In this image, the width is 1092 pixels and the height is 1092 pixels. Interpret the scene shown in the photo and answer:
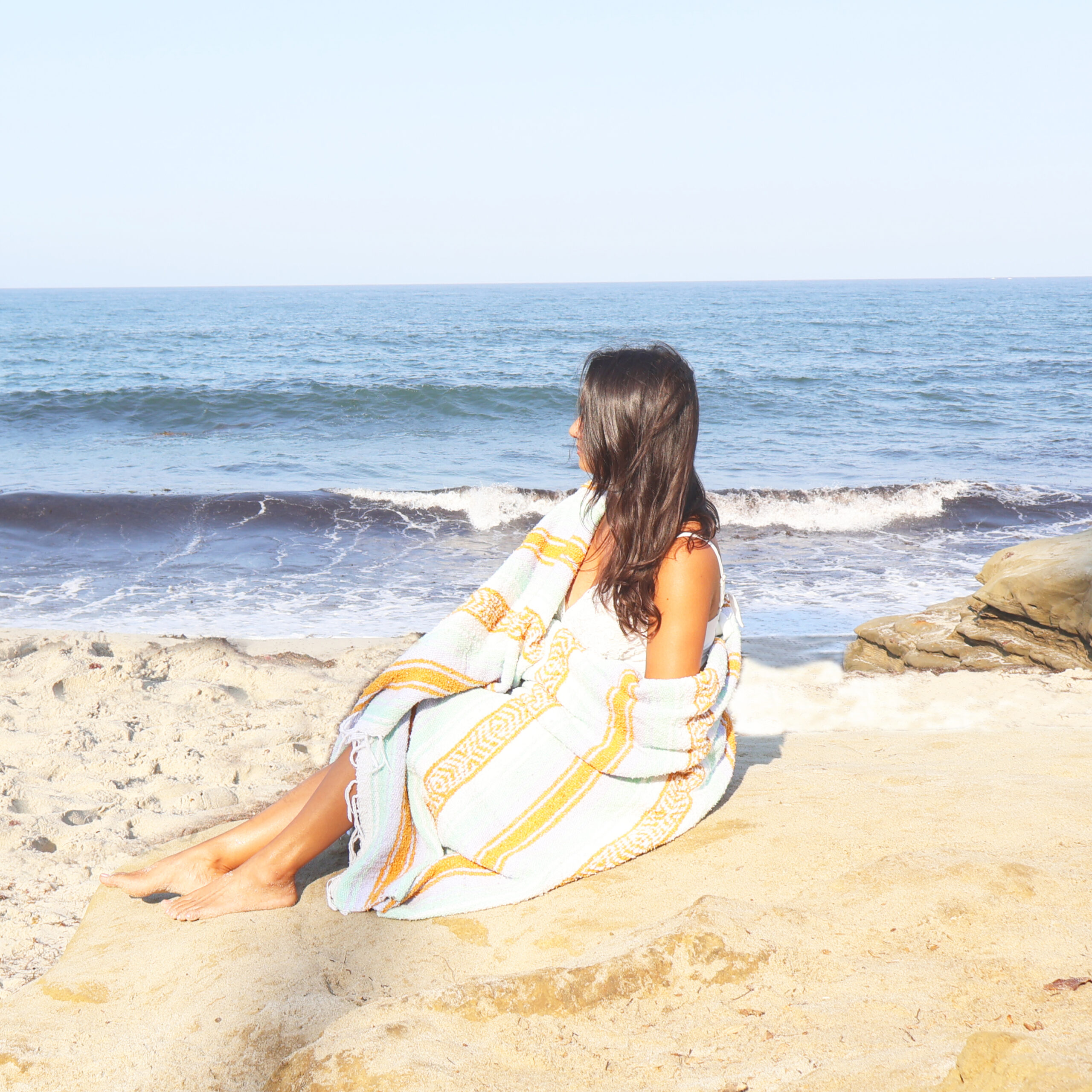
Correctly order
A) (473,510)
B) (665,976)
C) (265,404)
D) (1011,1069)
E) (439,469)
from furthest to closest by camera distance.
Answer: (265,404)
(439,469)
(473,510)
(665,976)
(1011,1069)

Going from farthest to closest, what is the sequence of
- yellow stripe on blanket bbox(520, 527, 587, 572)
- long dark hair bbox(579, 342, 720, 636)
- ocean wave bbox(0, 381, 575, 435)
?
ocean wave bbox(0, 381, 575, 435)
yellow stripe on blanket bbox(520, 527, 587, 572)
long dark hair bbox(579, 342, 720, 636)

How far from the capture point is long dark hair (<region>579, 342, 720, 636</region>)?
228cm

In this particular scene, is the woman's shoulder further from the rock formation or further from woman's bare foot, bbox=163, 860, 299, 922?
the rock formation

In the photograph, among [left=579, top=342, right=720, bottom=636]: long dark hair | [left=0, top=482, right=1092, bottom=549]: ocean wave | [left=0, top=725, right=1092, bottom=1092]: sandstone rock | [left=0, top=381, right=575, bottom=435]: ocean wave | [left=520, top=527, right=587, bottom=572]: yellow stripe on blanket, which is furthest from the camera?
[left=0, top=381, right=575, bottom=435]: ocean wave

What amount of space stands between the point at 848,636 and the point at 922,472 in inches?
338

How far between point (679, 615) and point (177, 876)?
1.55m

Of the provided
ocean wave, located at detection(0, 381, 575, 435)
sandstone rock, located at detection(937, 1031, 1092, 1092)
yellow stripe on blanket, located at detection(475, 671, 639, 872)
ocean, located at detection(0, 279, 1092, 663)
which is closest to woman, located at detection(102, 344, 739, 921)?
yellow stripe on blanket, located at detection(475, 671, 639, 872)

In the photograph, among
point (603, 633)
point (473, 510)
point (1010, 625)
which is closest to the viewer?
point (603, 633)

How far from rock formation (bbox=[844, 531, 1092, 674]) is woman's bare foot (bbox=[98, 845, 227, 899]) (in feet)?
13.6

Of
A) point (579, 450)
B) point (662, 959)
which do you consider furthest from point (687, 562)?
point (662, 959)

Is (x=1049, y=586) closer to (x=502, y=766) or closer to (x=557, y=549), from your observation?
(x=557, y=549)

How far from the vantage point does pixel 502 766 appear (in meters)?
2.34

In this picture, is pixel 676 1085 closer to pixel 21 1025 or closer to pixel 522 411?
pixel 21 1025

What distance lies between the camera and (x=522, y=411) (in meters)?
19.1
